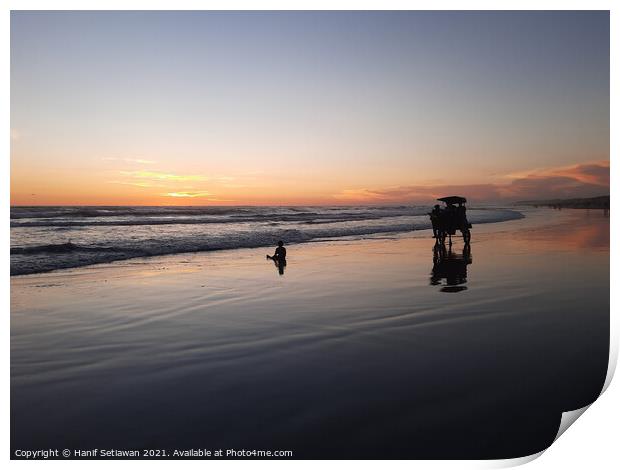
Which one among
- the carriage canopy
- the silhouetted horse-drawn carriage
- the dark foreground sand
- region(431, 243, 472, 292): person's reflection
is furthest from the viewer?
the silhouetted horse-drawn carriage

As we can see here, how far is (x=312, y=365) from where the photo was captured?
555 centimetres

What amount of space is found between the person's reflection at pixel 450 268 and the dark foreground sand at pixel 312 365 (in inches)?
7.7

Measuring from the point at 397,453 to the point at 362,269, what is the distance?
30.2ft

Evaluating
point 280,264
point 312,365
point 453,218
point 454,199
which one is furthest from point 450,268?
point 312,365

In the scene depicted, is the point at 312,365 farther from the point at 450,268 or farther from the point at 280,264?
the point at 280,264

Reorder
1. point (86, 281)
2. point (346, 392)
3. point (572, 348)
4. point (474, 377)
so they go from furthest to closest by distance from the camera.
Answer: point (86, 281) < point (572, 348) < point (474, 377) < point (346, 392)

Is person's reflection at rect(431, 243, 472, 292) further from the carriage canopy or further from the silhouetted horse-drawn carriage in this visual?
the carriage canopy

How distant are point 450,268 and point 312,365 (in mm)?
8474

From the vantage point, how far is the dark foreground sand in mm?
4215

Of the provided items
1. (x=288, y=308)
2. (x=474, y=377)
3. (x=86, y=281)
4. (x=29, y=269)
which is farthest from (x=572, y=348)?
(x=29, y=269)

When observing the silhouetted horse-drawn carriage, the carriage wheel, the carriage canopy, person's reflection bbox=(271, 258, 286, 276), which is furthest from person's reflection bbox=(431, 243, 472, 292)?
person's reflection bbox=(271, 258, 286, 276)

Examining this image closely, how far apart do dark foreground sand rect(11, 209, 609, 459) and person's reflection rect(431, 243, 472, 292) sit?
20 cm
